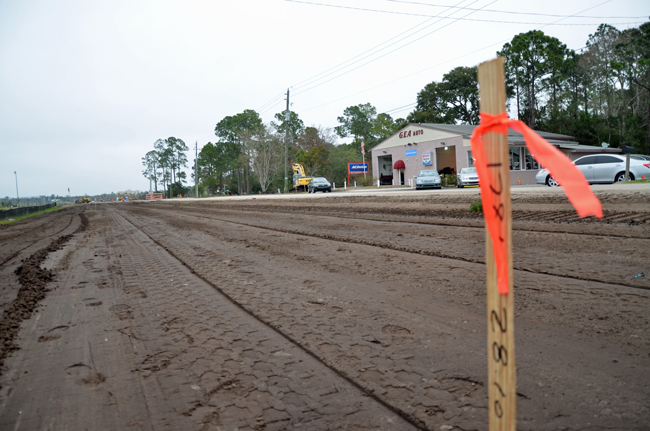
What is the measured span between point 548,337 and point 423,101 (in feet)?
237

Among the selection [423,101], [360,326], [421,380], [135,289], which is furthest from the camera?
[423,101]

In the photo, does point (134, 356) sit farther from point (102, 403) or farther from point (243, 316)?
point (243, 316)

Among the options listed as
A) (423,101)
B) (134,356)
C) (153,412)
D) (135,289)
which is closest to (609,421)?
(153,412)

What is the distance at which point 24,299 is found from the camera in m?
4.65

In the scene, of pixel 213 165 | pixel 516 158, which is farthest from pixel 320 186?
pixel 213 165

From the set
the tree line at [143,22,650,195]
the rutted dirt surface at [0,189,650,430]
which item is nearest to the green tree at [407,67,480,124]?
the tree line at [143,22,650,195]

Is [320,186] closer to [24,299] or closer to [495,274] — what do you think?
[24,299]

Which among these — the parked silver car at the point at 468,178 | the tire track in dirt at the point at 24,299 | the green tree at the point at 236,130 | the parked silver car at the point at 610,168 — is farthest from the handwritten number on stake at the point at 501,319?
the green tree at the point at 236,130

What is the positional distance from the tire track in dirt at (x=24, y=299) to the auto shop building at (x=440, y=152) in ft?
118

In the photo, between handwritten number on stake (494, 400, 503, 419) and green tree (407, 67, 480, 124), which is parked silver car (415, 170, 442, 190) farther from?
green tree (407, 67, 480, 124)

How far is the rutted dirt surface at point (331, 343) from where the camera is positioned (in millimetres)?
2176

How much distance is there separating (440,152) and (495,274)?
47651 millimetres

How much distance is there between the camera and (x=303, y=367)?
8.82 feet

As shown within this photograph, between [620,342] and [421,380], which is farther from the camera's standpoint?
[620,342]
